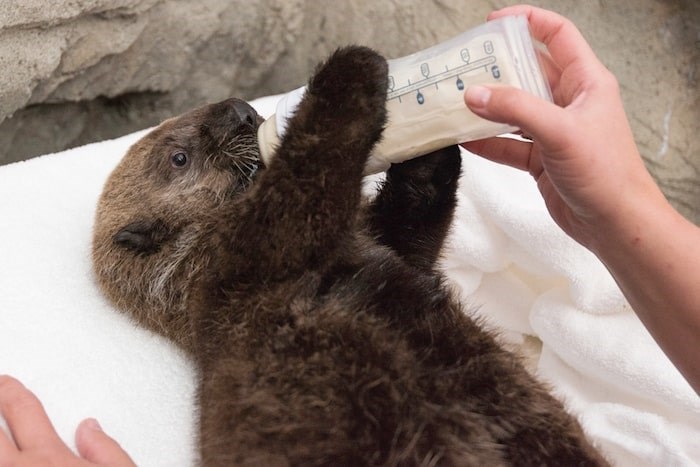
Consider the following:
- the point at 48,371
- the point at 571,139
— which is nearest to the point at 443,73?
the point at 571,139

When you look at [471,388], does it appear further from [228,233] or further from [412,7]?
[412,7]

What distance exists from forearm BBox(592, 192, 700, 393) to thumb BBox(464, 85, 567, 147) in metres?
0.28

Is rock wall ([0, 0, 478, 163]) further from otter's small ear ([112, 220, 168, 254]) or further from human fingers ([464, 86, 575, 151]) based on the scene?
human fingers ([464, 86, 575, 151])

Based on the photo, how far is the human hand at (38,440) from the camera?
5.14ft

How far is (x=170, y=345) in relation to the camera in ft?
6.40

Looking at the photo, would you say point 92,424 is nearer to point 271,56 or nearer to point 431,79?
point 431,79

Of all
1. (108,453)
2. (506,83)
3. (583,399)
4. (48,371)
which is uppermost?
(506,83)

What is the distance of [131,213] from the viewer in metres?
1.96

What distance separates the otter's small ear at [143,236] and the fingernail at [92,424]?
1.49 ft

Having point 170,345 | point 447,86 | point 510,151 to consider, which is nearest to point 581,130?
point 447,86

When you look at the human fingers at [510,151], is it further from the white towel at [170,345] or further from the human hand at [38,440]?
the human hand at [38,440]

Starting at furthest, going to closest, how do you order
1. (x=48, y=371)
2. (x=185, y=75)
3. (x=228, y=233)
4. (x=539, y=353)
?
(x=185, y=75) → (x=539, y=353) → (x=48, y=371) → (x=228, y=233)

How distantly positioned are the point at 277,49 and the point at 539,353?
182 centimetres

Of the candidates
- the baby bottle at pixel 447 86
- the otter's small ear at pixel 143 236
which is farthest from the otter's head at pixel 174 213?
the baby bottle at pixel 447 86
